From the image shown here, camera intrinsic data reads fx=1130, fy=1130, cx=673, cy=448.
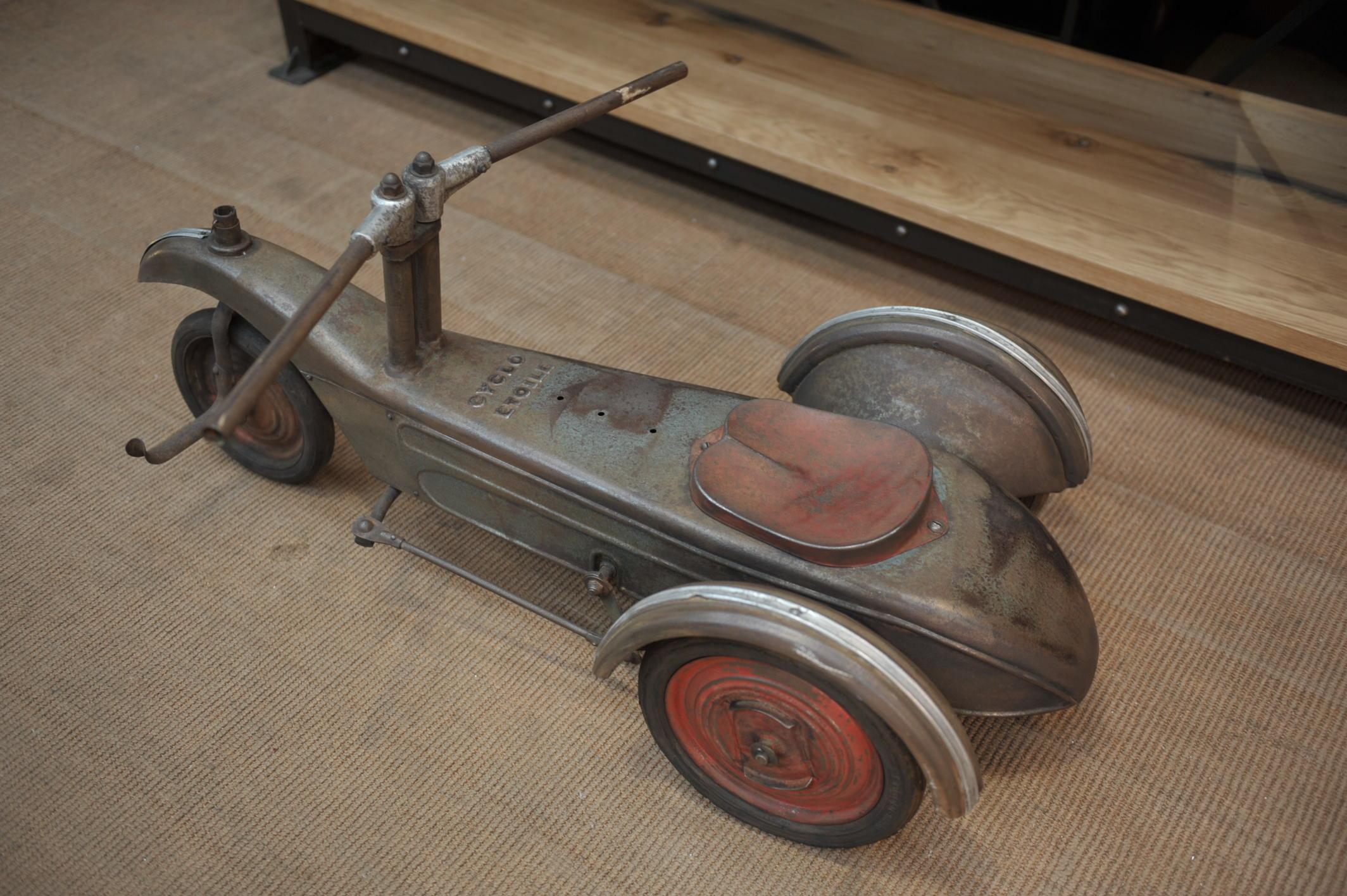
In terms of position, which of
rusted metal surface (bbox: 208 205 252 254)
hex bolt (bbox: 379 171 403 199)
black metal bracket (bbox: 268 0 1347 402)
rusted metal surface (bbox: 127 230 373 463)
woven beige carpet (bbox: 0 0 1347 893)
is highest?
hex bolt (bbox: 379 171 403 199)

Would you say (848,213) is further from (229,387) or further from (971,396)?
(229,387)

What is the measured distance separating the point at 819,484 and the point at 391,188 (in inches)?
21.8

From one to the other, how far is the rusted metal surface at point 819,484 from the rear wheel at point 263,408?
0.56 metres

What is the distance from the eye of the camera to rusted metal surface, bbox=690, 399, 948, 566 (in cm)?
116

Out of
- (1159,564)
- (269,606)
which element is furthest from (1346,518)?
(269,606)

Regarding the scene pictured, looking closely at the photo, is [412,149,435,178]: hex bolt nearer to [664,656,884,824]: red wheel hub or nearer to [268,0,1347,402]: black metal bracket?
[664,656,884,824]: red wheel hub

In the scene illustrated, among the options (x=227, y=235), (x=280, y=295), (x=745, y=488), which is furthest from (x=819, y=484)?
(x=227, y=235)

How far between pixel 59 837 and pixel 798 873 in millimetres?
821

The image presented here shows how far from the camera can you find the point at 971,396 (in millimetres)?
1400

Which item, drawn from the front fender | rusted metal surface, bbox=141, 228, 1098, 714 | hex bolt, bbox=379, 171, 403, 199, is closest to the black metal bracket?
rusted metal surface, bbox=141, 228, 1098, 714

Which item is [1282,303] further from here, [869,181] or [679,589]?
[679,589]

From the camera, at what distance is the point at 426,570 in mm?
1544

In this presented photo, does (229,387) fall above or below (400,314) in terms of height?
below

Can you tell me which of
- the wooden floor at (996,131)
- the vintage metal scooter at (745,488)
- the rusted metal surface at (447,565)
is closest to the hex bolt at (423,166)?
the vintage metal scooter at (745,488)
